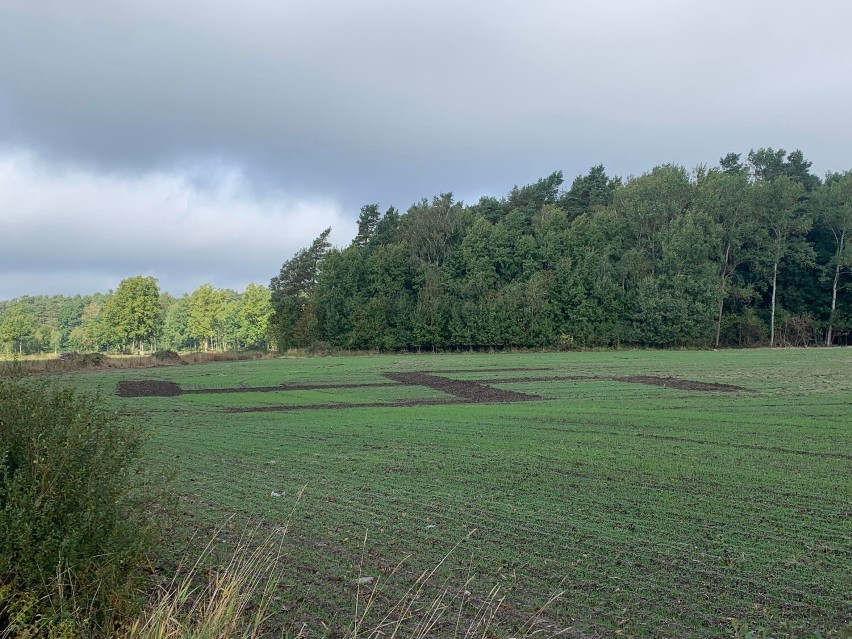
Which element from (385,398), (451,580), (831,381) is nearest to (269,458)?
(451,580)

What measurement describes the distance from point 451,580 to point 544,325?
192 ft

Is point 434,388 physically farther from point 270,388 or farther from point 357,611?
point 357,611

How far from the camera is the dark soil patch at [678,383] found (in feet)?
81.3

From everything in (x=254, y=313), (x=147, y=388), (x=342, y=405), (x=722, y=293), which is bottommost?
(x=147, y=388)

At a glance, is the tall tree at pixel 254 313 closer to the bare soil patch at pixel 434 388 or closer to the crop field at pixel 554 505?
the bare soil patch at pixel 434 388

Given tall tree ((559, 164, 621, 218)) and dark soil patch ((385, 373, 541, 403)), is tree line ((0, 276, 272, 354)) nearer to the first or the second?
tall tree ((559, 164, 621, 218))

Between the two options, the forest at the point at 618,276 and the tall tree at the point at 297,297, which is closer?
the forest at the point at 618,276

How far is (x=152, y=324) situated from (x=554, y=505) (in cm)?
8927

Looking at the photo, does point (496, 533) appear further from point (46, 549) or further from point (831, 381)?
point (831, 381)

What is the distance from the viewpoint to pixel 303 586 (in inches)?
223

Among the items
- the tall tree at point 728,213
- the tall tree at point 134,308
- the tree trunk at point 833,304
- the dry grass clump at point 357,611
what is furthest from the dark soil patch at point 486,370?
the tall tree at point 134,308

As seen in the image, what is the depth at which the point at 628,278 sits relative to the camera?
65312 mm

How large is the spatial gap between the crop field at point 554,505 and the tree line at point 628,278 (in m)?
43.5

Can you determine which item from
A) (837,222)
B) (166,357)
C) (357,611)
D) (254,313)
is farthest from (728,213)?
(357,611)
